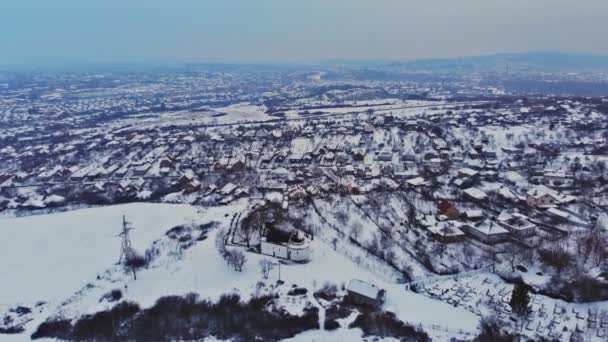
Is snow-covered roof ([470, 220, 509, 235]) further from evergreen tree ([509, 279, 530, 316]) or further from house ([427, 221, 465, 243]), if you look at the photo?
evergreen tree ([509, 279, 530, 316])

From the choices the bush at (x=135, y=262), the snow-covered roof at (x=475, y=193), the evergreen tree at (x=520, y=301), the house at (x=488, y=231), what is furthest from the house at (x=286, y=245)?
the snow-covered roof at (x=475, y=193)

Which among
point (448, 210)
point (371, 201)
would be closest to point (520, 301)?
point (448, 210)

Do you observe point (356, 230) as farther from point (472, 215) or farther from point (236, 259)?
point (236, 259)

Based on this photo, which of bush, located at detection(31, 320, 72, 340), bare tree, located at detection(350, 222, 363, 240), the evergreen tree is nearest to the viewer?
the evergreen tree

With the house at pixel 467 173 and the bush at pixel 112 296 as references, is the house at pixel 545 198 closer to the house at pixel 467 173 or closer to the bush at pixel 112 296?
the house at pixel 467 173

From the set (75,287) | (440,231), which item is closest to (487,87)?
(440,231)

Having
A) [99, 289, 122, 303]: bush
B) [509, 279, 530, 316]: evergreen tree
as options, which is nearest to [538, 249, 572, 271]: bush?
[509, 279, 530, 316]: evergreen tree
